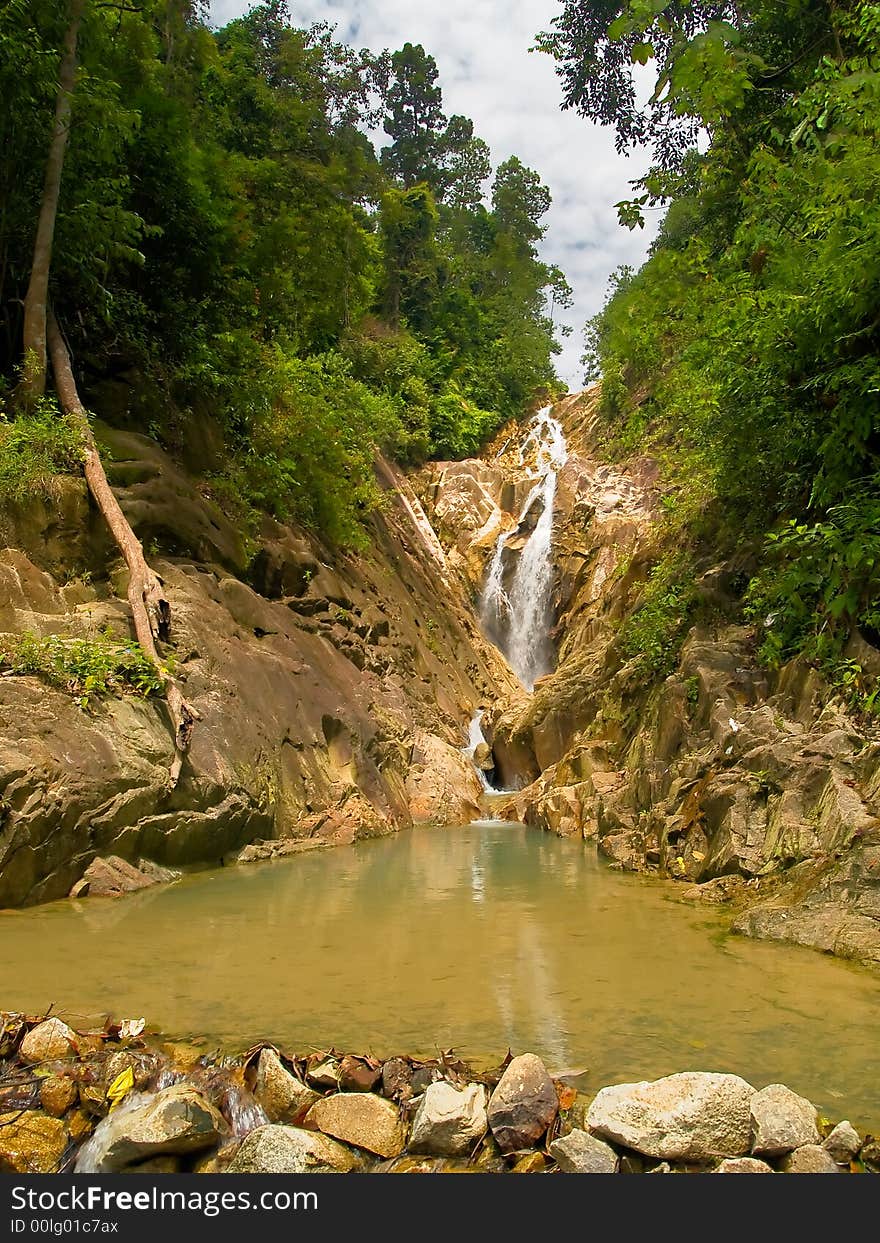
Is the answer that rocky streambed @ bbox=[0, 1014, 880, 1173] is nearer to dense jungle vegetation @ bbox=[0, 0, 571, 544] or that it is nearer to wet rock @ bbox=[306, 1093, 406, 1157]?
wet rock @ bbox=[306, 1093, 406, 1157]

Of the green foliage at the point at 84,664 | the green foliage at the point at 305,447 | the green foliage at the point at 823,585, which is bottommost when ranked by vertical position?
the green foliage at the point at 84,664

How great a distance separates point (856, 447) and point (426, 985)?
4928 millimetres

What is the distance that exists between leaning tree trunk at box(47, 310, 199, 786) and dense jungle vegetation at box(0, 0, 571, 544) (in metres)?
0.25

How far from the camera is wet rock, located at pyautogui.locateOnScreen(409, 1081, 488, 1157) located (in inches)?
109

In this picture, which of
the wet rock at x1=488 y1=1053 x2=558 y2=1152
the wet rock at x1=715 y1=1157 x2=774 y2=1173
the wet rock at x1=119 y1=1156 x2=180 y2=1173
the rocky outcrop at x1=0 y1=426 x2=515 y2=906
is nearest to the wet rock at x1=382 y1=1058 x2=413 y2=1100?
the wet rock at x1=488 y1=1053 x2=558 y2=1152

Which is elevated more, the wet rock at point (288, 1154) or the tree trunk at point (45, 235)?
the tree trunk at point (45, 235)

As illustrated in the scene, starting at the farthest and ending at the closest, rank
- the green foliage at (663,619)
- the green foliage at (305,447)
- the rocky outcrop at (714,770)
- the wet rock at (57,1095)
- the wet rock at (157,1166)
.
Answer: the green foliage at (305,447), the green foliage at (663,619), the rocky outcrop at (714,770), the wet rock at (57,1095), the wet rock at (157,1166)

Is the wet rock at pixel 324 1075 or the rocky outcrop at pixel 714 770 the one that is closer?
the wet rock at pixel 324 1075

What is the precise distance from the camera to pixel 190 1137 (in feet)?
9.23

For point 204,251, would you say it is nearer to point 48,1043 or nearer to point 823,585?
point 823,585

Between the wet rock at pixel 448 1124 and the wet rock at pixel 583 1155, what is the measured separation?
299 millimetres

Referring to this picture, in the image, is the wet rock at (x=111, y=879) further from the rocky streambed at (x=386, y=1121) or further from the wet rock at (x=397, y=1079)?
the wet rock at (x=397, y=1079)

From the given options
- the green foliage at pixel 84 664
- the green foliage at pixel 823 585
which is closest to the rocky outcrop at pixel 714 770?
the green foliage at pixel 823 585

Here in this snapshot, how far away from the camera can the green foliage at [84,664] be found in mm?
7344
